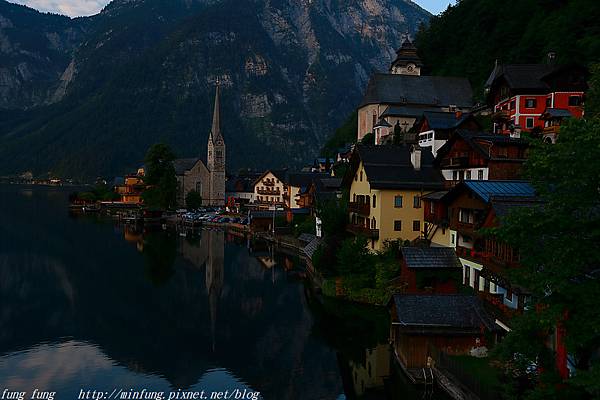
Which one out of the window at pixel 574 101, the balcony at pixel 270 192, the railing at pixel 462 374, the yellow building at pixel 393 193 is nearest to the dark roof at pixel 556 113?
the window at pixel 574 101

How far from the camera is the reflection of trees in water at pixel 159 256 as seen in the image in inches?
2024

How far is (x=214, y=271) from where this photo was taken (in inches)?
2141

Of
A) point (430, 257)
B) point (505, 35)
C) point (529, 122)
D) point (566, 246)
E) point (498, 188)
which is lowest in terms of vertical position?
point (430, 257)

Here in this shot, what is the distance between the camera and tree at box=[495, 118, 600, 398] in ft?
41.4

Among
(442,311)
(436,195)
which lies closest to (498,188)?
(436,195)

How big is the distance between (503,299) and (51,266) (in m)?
48.1

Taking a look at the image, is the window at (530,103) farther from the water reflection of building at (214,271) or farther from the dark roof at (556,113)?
the water reflection of building at (214,271)

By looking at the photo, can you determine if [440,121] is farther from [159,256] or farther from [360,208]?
[159,256]

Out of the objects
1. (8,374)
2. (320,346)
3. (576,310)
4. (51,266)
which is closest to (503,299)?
(320,346)

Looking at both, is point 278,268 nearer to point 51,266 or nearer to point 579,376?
point 51,266

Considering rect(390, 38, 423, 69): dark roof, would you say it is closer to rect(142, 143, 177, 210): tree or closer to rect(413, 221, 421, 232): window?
rect(142, 143, 177, 210): tree

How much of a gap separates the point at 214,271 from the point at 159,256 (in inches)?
444

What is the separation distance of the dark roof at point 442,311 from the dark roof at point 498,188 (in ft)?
21.3

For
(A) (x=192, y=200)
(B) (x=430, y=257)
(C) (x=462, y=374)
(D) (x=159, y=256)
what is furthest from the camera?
(A) (x=192, y=200)
